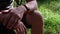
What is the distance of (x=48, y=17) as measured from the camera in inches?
126

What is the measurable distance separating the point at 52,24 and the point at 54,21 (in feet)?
0.23

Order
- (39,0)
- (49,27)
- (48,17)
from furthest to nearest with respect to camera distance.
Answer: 1. (39,0)
2. (48,17)
3. (49,27)

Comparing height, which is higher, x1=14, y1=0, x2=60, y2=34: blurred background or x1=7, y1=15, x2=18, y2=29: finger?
x1=7, y1=15, x2=18, y2=29: finger

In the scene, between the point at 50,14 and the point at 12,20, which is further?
the point at 50,14

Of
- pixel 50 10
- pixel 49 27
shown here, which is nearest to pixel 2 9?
pixel 49 27

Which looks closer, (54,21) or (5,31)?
(5,31)

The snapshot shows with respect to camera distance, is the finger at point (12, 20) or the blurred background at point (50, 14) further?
the blurred background at point (50, 14)

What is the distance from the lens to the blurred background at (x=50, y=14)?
2931 millimetres

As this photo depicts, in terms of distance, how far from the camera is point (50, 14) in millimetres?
3359

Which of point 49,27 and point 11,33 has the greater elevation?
point 11,33

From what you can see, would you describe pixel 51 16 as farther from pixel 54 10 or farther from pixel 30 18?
pixel 30 18

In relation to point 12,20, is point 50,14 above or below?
below

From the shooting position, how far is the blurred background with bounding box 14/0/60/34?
2.93m

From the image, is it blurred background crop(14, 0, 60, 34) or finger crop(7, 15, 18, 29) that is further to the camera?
blurred background crop(14, 0, 60, 34)
